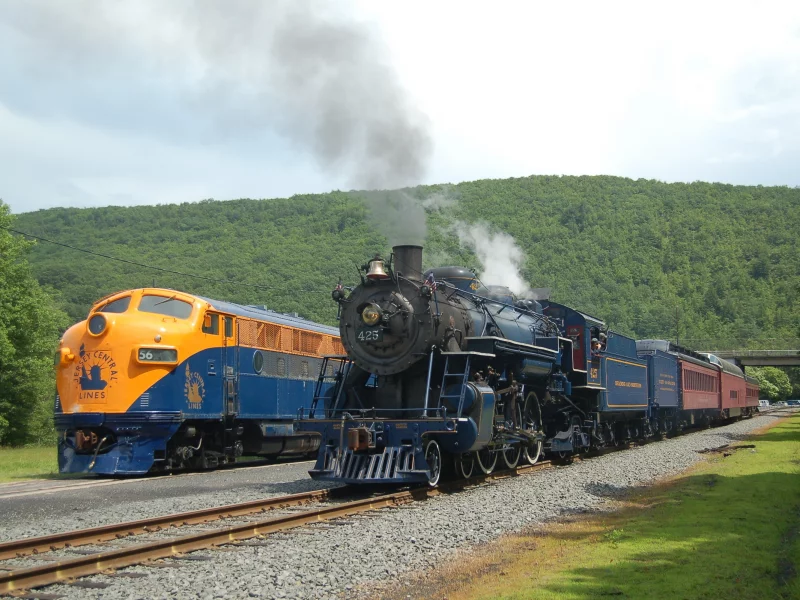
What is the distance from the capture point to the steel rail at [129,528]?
26.9 feet

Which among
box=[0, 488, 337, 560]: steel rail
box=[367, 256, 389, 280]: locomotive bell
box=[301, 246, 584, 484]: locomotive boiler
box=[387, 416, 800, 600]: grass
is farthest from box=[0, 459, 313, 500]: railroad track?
box=[387, 416, 800, 600]: grass

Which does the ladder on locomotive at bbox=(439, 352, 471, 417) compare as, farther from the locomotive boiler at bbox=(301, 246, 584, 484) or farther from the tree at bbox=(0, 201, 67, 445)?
the tree at bbox=(0, 201, 67, 445)

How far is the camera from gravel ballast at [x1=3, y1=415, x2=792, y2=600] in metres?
6.75

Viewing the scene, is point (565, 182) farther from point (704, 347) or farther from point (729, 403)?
point (729, 403)

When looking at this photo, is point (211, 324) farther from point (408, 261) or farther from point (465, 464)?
point (465, 464)

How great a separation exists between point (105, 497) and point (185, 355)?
169 inches

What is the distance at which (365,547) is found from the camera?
841 centimetres

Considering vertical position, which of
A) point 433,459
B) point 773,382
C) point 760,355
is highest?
point 760,355

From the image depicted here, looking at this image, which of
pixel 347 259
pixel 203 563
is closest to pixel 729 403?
pixel 347 259

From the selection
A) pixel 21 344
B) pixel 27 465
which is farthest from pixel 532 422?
pixel 21 344

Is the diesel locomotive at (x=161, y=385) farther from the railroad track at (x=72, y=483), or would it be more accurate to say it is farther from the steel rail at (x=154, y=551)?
the steel rail at (x=154, y=551)

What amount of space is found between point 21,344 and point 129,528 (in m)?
25.1

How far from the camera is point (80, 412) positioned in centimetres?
1622

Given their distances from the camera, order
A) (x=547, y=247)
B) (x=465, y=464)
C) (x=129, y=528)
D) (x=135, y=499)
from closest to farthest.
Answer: (x=129, y=528) → (x=135, y=499) → (x=465, y=464) → (x=547, y=247)
